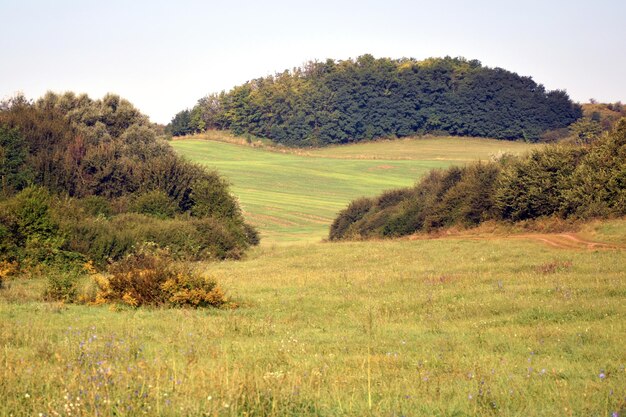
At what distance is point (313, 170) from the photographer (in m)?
104

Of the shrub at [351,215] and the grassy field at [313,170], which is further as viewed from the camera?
the grassy field at [313,170]

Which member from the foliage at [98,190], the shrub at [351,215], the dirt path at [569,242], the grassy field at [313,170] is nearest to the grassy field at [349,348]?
the foliage at [98,190]

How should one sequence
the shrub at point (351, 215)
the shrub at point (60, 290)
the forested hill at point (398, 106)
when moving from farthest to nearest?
the forested hill at point (398, 106)
the shrub at point (351, 215)
the shrub at point (60, 290)

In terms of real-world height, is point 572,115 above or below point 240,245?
above

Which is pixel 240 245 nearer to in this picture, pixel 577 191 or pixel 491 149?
pixel 577 191

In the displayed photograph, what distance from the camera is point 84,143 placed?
44969mm

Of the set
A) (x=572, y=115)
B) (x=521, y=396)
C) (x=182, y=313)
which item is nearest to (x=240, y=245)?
(x=182, y=313)

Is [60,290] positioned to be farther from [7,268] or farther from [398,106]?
[398,106]

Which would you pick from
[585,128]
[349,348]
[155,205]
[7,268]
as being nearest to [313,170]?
[585,128]

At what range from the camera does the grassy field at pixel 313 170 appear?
73.9 meters

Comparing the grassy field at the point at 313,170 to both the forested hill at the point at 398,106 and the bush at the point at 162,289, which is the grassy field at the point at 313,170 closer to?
the forested hill at the point at 398,106

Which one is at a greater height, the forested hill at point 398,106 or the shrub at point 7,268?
the forested hill at point 398,106

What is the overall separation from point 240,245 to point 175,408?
103 feet

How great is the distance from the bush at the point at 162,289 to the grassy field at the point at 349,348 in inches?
29.6
